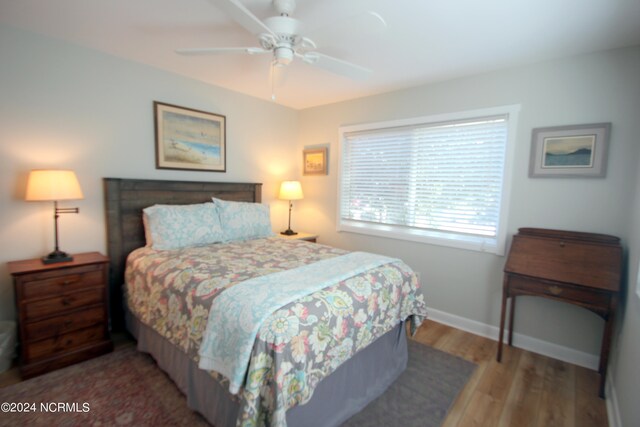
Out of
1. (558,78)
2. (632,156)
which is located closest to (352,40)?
(558,78)

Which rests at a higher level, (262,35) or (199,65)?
(199,65)

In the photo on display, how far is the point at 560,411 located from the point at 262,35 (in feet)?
9.53

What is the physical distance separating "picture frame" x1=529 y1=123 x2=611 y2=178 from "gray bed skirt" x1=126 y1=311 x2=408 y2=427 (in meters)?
1.72

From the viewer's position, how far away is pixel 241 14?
56.1 inches

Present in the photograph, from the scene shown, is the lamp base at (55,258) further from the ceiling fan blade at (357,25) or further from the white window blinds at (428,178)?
the white window blinds at (428,178)

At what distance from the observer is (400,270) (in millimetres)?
2143

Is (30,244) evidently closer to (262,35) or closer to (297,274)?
(297,274)

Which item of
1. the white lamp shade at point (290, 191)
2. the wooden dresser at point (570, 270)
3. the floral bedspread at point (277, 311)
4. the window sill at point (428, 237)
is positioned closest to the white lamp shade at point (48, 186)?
the floral bedspread at point (277, 311)

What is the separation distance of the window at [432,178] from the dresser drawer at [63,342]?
2.63 meters

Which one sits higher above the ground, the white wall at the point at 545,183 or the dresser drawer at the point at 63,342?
the white wall at the point at 545,183

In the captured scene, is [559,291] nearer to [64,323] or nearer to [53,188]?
[64,323]

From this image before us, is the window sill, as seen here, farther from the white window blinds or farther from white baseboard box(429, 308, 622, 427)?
white baseboard box(429, 308, 622, 427)

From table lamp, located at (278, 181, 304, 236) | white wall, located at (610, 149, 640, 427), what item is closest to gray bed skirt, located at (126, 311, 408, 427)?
white wall, located at (610, 149, 640, 427)

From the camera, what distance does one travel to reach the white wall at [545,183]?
6.93 ft
